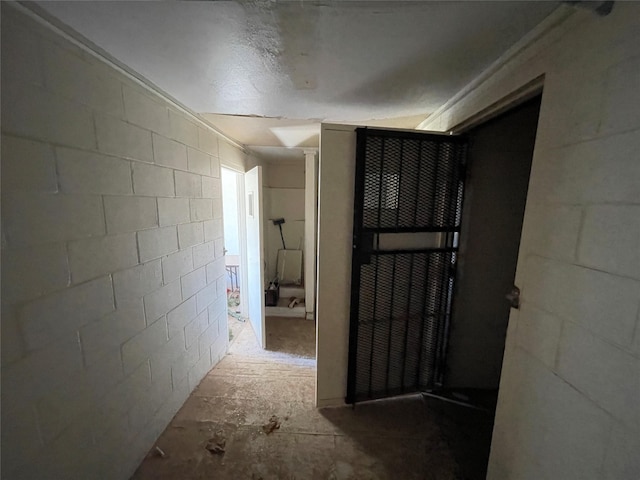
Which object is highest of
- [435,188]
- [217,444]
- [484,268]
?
[435,188]

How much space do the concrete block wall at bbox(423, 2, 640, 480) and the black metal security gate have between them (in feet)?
2.06

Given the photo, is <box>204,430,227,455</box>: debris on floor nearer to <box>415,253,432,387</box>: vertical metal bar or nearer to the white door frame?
<box>415,253,432,387</box>: vertical metal bar

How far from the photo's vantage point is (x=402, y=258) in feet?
5.43

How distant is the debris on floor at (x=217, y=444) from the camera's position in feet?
4.74

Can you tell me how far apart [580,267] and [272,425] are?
6.13ft

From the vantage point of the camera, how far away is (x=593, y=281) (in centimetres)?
74

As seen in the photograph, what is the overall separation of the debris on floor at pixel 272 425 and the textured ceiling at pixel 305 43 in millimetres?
2146

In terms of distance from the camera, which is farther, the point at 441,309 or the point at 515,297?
the point at 441,309

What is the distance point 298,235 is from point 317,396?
2.67m

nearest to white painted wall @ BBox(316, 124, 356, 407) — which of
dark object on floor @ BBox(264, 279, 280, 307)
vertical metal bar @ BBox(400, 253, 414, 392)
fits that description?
vertical metal bar @ BBox(400, 253, 414, 392)

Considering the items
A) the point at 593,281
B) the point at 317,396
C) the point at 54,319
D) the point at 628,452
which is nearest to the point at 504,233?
the point at 593,281

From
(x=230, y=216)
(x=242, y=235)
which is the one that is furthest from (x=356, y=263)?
(x=230, y=216)

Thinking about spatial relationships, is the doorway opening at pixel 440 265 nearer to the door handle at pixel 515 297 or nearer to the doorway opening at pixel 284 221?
the door handle at pixel 515 297

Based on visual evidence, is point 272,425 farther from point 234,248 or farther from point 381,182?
point 234,248
